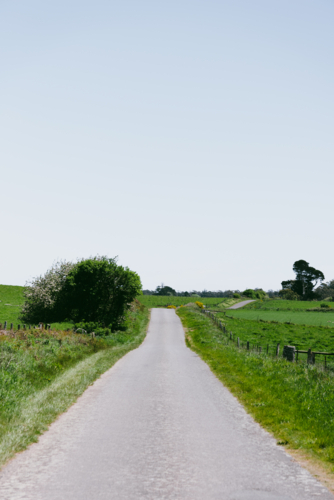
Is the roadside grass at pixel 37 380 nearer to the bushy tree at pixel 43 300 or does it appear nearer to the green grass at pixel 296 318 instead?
the bushy tree at pixel 43 300

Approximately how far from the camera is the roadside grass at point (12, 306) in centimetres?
4319

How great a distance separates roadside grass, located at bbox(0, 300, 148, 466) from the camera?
8664 millimetres

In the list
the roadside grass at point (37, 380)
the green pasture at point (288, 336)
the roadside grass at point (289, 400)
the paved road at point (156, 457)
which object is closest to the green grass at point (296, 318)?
the green pasture at point (288, 336)

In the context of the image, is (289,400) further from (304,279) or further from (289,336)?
(304,279)

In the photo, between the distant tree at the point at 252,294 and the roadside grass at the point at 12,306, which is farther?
the distant tree at the point at 252,294

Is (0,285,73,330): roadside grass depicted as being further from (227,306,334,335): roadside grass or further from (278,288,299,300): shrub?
(278,288,299,300): shrub

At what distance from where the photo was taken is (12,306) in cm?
6162

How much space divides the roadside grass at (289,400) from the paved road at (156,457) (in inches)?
20.0

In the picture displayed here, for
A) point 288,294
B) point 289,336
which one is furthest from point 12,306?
point 288,294

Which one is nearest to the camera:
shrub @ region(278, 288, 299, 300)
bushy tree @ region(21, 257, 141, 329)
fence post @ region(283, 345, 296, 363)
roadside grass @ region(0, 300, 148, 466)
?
roadside grass @ region(0, 300, 148, 466)

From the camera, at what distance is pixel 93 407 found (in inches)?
451

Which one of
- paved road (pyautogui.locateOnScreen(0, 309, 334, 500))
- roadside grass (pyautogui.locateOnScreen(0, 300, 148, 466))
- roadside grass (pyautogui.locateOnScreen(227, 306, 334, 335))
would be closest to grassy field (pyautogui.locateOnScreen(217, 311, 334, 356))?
roadside grass (pyautogui.locateOnScreen(227, 306, 334, 335))

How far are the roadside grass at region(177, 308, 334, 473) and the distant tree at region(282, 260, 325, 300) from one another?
151982mm

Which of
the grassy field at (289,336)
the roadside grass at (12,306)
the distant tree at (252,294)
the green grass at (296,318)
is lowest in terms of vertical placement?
the grassy field at (289,336)
